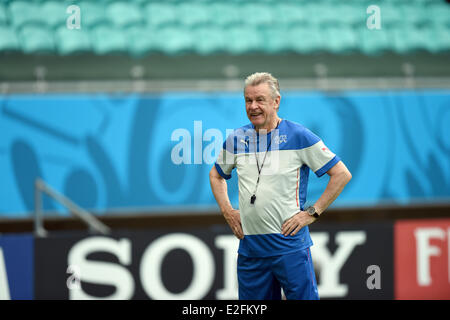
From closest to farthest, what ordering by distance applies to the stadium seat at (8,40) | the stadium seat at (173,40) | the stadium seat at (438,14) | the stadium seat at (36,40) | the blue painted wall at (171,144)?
A: the blue painted wall at (171,144) < the stadium seat at (8,40) < the stadium seat at (36,40) < the stadium seat at (173,40) < the stadium seat at (438,14)

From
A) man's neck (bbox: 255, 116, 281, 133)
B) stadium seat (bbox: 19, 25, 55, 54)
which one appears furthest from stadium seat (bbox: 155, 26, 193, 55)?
man's neck (bbox: 255, 116, 281, 133)

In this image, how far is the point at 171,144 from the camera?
716 cm

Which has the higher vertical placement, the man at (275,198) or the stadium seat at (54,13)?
the stadium seat at (54,13)

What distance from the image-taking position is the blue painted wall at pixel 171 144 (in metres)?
6.93

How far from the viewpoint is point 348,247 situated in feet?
17.2

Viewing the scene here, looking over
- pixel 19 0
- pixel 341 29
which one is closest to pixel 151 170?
pixel 19 0

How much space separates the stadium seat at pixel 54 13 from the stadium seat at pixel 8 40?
476 millimetres

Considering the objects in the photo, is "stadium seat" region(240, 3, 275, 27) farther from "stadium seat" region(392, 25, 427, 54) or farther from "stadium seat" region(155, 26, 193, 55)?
"stadium seat" region(392, 25, 427, 54)

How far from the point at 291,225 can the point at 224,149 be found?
1.89 ft

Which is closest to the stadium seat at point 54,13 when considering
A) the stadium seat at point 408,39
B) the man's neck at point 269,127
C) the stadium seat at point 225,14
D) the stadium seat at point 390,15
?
the stadium seat at point 225,14

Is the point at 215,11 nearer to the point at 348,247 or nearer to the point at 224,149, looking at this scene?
the point at 348,247

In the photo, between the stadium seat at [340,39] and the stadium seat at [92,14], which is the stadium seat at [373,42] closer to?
the stadium seat at [340,39]

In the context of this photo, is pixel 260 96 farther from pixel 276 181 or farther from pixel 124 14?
pixel 124 14

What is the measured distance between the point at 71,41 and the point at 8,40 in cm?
74
